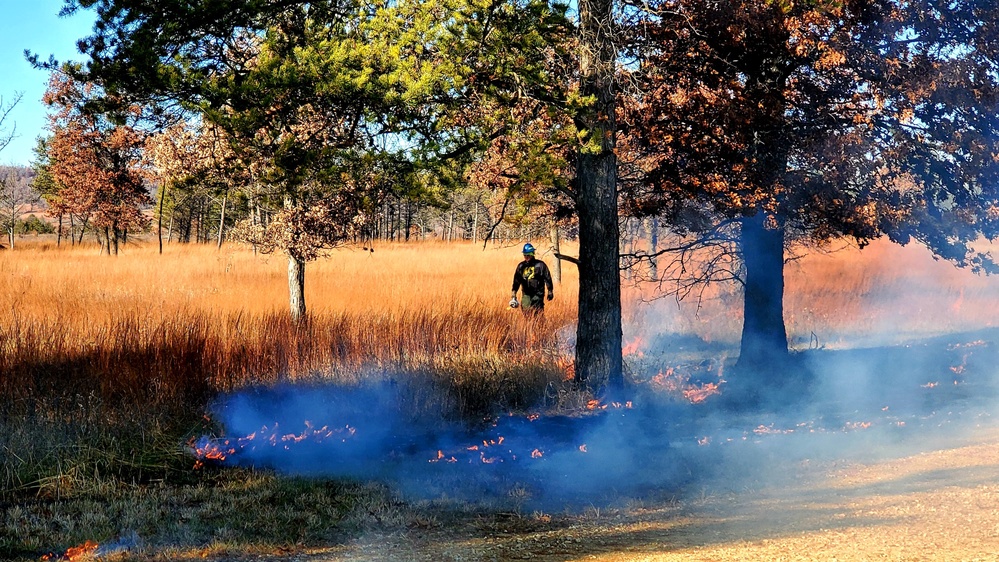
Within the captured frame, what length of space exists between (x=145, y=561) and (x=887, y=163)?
8.87 m

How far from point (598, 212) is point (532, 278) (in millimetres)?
4230

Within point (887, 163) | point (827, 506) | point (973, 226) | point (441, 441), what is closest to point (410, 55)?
point (441, 441)

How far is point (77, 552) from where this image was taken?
5.03m

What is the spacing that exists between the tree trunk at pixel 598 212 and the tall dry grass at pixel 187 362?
753 millimetres

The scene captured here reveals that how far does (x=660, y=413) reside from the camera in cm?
896

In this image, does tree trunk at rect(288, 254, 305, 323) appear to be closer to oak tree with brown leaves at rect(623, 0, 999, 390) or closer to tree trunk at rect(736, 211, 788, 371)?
oak tree with brown leaves at rect(623, 0, 999, 390)

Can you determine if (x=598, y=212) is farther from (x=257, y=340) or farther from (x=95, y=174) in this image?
(x=95, y=174)

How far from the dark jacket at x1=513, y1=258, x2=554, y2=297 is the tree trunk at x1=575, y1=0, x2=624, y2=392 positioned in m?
3.71

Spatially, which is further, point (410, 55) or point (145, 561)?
point (410, 55)

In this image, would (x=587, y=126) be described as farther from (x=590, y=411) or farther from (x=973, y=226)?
(x=973, y=226)

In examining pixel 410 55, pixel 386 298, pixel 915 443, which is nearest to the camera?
pixel 410 55

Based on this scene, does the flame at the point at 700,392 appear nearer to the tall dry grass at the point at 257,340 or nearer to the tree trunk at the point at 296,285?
the tall dry grass at the point at 257,340

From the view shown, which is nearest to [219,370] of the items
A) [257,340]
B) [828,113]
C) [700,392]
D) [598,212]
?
[257,340]

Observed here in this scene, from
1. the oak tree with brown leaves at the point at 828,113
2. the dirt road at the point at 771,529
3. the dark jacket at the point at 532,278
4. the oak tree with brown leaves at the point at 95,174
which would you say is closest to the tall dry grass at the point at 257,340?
the dark jacket at the point at 532,278
